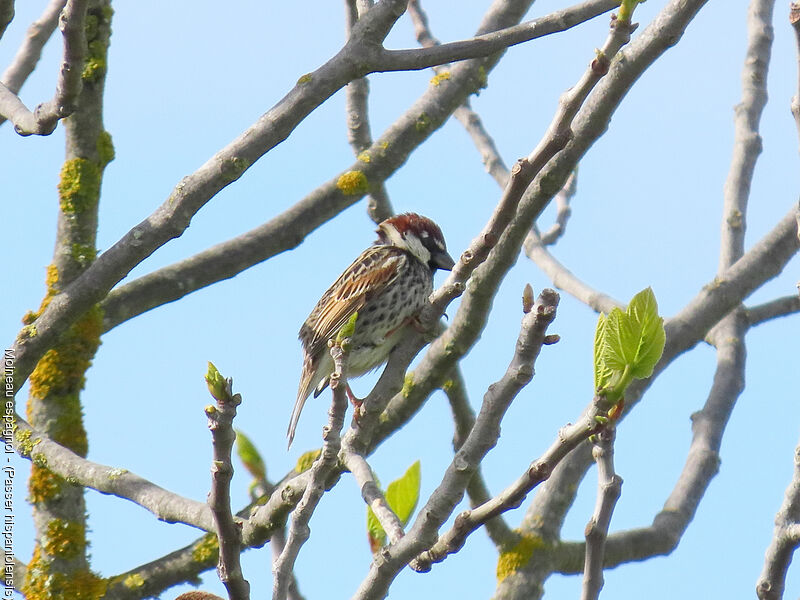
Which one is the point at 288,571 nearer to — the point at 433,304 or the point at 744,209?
the point at 433,304

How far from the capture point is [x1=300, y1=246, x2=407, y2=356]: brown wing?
4711 millimetres

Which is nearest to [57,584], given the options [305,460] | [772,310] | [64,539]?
[64,539]

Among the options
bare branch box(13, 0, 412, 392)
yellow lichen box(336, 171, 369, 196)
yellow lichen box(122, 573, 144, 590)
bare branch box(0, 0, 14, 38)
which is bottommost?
yellow lichen box(122, 573, 144, 590)

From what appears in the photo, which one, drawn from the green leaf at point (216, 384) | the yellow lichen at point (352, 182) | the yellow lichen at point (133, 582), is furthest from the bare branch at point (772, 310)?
the green leaf at point (216, 384)

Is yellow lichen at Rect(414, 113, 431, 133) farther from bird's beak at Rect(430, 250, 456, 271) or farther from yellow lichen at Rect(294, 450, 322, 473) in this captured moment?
yellow lichen at Rect(294, 450, 322, 473)

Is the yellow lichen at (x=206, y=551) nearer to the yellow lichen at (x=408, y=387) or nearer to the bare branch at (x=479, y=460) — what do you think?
the yellow lichen at (x=408, y=387)

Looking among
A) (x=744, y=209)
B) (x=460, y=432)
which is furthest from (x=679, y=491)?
(x=744, y=209)

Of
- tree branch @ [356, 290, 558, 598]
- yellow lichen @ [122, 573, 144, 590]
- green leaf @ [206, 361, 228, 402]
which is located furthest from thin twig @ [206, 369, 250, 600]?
yellow lichen @ [122, 573, 144, 590]

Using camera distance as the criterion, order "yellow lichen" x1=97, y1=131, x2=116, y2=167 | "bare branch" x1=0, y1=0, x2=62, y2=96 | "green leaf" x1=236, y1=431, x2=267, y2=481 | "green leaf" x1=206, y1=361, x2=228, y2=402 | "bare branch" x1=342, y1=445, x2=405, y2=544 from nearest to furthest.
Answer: "green leaf" x1=206, y1=361, x2=228, y2=402 → "bare branch" x1=342, y1=445, x2=405, y2=544 → "green leaf" x1=236, y1=431, x2=267, y2=481 → "yellow lichen" x1=97, y1=131, x2=116, y2=167 → "bare branch" x1=0, y1=0, x2=62, y2=96

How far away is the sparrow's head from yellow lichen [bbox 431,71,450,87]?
0.69 metres

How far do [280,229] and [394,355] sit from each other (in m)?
1.83

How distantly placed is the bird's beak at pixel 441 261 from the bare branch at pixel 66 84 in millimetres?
2082

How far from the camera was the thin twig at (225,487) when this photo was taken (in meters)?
1.65

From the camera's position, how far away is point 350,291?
4.82 metres
